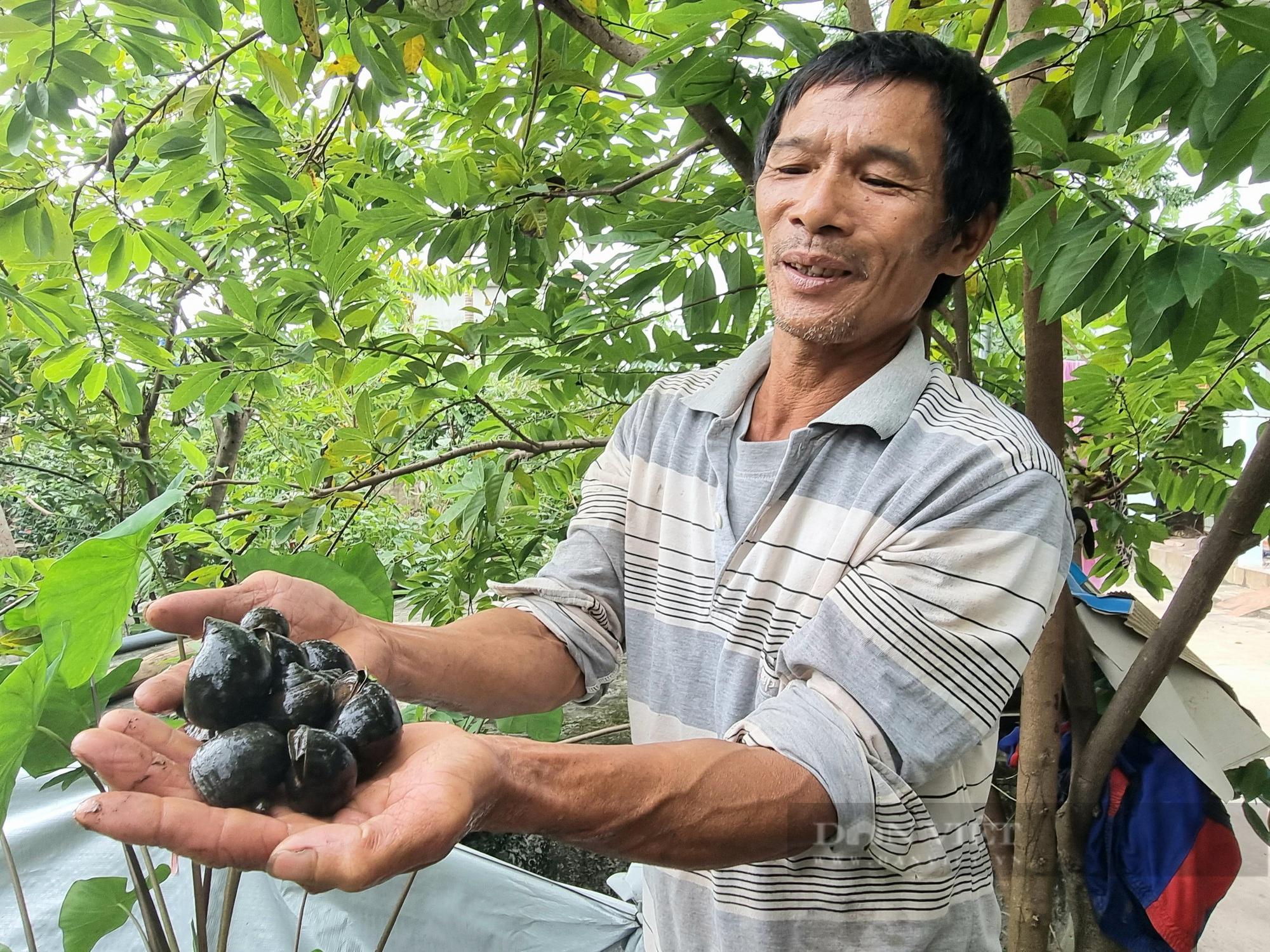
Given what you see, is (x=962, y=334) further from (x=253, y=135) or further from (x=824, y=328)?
(x=253, y=135)

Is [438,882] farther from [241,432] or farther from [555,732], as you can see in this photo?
[241,432]

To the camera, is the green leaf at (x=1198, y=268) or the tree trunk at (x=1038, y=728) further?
the tree trunk at (x=1038, y=728)

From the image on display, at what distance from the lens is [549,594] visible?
1158mm

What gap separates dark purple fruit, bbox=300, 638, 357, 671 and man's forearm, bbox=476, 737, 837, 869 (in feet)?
0.85

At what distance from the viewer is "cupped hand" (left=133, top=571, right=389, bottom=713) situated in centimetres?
83

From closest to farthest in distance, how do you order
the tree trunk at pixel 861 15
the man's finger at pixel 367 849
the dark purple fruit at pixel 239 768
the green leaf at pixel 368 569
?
the man's finger at pixel 367 849
the dark purple fruit at pixel 239 768
the green leaf at pixel 368 569
the tree trunk at pixel 861 15

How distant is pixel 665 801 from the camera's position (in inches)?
28.8

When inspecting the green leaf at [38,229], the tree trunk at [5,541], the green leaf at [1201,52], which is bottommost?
the tree trunk at [5,541]

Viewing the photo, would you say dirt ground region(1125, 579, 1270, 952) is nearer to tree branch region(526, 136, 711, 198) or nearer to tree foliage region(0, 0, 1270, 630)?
tree foliage region(0, 0, 1270, 630)

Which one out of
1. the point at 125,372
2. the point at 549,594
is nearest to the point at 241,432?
the point at 125,372

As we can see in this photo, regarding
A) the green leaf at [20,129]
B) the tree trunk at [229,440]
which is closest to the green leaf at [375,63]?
the green leaf at [20,129]

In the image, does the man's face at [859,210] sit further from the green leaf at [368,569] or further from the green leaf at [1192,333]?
the green leaf at [368,569]

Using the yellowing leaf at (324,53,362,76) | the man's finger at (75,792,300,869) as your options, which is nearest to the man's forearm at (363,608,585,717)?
the man's finger at (75,792,300,869)

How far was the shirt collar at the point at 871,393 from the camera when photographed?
99 cm
